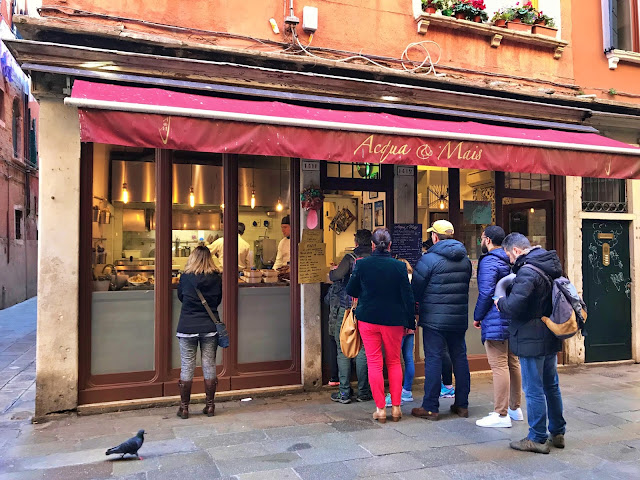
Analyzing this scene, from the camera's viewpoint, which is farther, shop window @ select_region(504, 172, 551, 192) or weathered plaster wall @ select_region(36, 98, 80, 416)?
shop window @ select_region(504, 172, 551, 192)

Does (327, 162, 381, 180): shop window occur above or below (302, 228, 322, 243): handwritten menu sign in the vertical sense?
above

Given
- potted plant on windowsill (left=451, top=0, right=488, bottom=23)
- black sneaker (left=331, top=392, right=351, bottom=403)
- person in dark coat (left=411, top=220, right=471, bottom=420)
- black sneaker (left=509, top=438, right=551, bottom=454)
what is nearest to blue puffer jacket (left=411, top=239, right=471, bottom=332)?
person in dark coat (left=411, top=220, right=471, bottom=420)

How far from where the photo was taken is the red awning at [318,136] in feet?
14.6

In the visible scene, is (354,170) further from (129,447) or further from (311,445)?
(129,447)

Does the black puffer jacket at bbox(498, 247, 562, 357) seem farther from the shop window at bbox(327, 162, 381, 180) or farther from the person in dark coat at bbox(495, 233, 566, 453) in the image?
the shop window at bbox(327, 162, 381, 180)

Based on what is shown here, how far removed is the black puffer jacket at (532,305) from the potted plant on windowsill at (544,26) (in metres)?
4.86

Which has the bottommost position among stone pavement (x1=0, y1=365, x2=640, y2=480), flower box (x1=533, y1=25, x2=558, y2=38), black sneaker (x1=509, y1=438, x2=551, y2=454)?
stone pavement (x1=0, y1=365, x2=640, y2=480)

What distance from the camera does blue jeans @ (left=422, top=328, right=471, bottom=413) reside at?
5112mm

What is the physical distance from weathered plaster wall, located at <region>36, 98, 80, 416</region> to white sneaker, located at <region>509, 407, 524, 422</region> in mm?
4471

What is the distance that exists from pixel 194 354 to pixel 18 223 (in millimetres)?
15293

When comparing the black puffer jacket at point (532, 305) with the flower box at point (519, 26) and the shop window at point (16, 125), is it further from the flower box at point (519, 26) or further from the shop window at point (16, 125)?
the shop window at point (16, 125)

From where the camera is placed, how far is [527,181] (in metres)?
7.81

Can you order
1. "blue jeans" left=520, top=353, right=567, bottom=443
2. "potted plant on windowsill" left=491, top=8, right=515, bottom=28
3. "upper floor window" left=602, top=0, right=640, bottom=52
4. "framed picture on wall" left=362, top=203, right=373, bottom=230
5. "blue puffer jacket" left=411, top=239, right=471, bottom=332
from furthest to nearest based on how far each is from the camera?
1. "upper floor window" left=602, top=0, right=640, bottom=52
2. "potted plant on windowsill" left=491, top=8, right=515, bottom=28
3. "framed picture on wall" left=362, top=203, right=373, bottom=230
4. "blue puffer jacket" left=411, top=239, right=471, bottom=332
5. "blue jeans" left=520, top=353, right=567, bottom=443

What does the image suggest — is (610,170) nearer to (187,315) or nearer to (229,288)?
(229,288)
